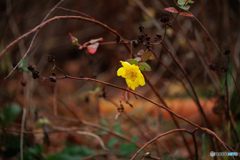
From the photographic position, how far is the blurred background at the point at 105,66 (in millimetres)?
1629

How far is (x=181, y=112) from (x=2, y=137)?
136cm

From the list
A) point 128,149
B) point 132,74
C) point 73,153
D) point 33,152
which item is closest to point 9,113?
point 33,152

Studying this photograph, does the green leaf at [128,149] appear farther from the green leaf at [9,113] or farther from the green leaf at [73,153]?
the green leaf at [9,113]

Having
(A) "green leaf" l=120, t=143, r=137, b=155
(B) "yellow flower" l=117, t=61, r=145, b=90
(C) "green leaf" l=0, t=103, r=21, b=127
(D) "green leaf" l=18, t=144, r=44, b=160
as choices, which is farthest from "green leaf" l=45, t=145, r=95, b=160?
(B) "yellow flower" l=117, t=61, r=145, b=90

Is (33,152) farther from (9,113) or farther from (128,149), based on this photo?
(128,149)

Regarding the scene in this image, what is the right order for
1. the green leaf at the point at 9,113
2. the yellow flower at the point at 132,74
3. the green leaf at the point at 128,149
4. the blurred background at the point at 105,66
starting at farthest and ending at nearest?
the blurred background at the point at 105,66, the green leaf at the point at 9,113, the green leaf at the point at 128,149, the yellow flower at the point at 132,74

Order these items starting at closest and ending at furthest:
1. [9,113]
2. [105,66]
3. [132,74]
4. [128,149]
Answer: [132,74] → [128,149] → [9,113] → [105,66]

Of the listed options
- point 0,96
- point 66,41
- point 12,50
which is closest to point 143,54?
point 0,96

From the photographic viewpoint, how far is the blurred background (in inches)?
64.1

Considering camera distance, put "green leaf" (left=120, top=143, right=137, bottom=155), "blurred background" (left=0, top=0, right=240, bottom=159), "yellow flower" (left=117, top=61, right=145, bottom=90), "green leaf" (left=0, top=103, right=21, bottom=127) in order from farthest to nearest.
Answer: "blurred background" (left=0, top=0, right=240, bottom=159)
"green leaf" (left=0, top=103, right=21, bottom=127)
"green leaf" (left=120, top=143, right=137, bottom=155)
"yellow flower" (left=117, top=61, right=145, bottom=90)

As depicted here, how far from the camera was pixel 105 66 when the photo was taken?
A: 323 cm

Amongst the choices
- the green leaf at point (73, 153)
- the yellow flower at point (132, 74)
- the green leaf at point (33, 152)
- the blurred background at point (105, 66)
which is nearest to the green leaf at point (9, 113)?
the blurred background at point (105, 66)

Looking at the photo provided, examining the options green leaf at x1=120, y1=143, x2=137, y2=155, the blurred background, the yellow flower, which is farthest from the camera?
the blurred background

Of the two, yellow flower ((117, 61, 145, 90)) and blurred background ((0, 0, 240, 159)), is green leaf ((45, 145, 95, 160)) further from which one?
yellow flower ((117, 61, 145, 90))
